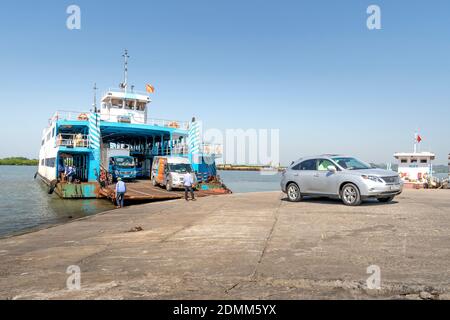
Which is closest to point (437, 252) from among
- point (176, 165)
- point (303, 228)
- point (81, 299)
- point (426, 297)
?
point (426, 297)

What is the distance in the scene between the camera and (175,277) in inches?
184

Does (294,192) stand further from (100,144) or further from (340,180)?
(100,144)

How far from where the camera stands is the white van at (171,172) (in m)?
21.7

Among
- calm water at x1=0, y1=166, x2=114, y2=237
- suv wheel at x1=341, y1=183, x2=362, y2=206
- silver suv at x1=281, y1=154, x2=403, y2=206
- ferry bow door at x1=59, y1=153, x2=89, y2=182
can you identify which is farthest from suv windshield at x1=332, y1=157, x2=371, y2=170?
ferry bow door at x1=59, y1=153, x2=89, y2=182

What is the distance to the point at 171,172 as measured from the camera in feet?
72.2

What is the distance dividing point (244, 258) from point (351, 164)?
7750mm

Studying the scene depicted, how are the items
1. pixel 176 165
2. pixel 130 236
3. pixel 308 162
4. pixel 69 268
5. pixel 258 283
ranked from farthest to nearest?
pixel 176 165 → pixel 308 162 → pixel 130 236 → pixel 69 268 → pixel 258 283

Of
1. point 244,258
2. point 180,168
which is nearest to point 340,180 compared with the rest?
point 244,258

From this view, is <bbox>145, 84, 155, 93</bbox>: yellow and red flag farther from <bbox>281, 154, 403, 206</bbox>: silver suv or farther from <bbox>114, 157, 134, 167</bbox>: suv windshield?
<bbox>281, 154, 403, 206</bbox>: silver suv

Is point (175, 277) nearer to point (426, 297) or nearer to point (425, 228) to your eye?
point (426, 297)

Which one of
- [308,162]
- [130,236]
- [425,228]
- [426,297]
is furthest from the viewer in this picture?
[308,162]

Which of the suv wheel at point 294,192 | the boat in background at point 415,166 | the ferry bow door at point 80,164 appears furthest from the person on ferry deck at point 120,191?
the boat in background at point 415,166
